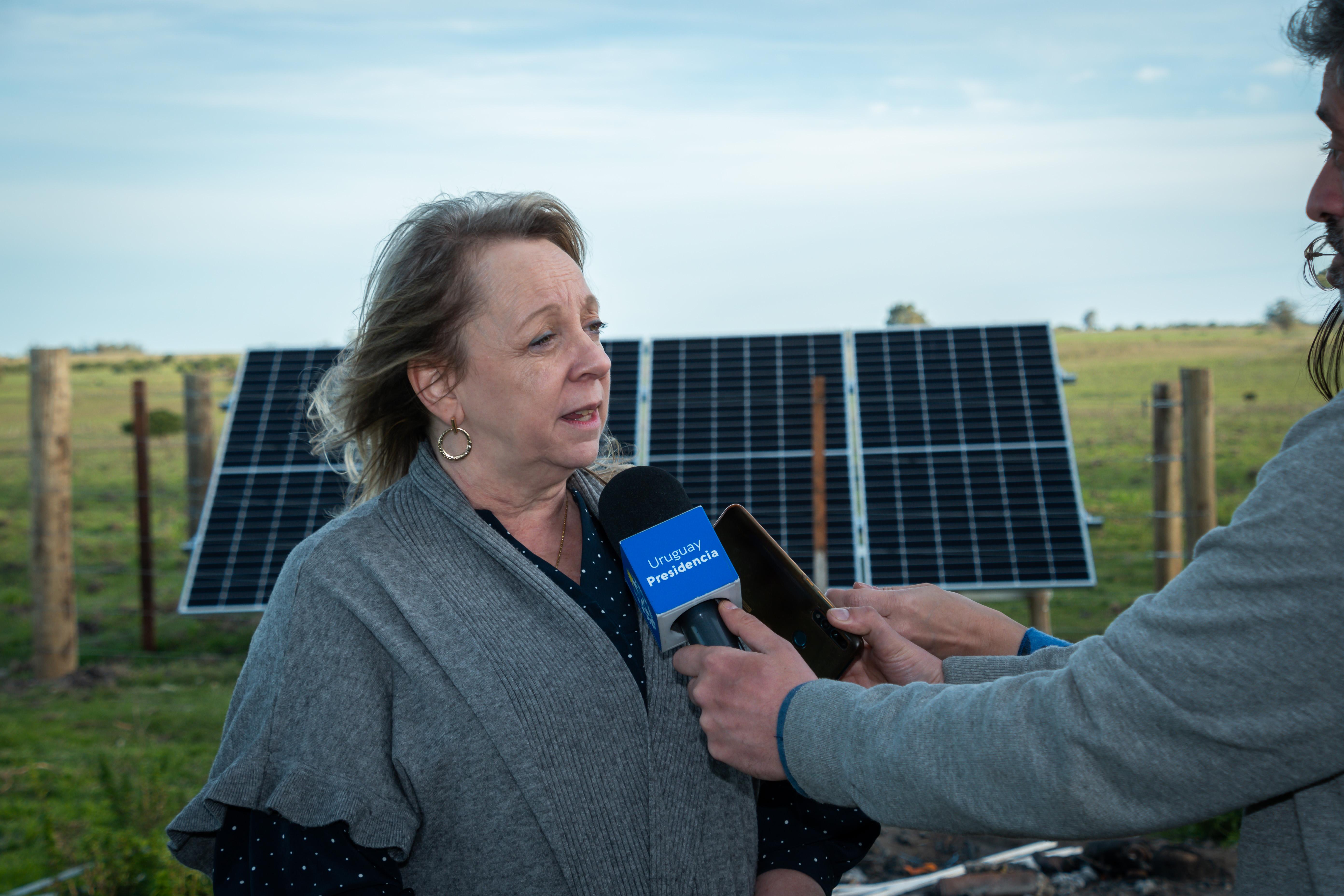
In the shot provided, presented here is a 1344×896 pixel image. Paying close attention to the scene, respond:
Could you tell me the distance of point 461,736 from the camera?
2.42 metres

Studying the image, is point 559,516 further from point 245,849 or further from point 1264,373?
point 1264,373

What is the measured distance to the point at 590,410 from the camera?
9.61ft

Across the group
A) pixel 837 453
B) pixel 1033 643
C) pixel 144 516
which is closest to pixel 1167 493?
pixel 837 453

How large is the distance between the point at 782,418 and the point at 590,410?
7.02m

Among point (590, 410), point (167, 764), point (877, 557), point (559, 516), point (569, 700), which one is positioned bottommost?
point (167, 764)

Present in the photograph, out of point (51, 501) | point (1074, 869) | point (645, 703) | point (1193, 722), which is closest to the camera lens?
point (1193, 722)

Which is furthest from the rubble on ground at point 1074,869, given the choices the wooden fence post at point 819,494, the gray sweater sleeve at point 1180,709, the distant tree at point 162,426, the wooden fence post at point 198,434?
the distant tree at point 162,426

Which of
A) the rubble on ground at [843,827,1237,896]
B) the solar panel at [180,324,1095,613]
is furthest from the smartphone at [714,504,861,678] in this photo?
the solar panel at [180,324,1095,613]

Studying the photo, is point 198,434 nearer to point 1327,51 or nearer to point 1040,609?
point 1040,609

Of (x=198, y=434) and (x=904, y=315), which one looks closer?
(x=198, y=434)

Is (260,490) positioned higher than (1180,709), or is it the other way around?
(1180,709)

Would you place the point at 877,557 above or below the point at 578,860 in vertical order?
below

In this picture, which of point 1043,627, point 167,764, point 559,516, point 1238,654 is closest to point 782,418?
point 1043,627

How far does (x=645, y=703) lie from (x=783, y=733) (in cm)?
70
